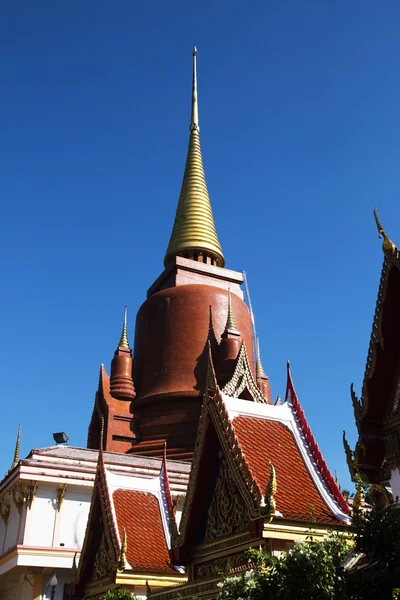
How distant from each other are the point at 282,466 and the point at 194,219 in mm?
27659

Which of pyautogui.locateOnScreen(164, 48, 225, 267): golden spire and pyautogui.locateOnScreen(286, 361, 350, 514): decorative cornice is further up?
pyautogui.locateOnScreen(164, 48, 225, 267): golden spire

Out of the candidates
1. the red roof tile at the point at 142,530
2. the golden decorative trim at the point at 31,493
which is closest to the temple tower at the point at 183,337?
the golden decorative trim at the point at 31,493

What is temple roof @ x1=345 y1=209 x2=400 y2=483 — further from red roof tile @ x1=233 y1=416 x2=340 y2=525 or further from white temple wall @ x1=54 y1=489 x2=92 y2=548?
white temple wall @ x1=54 y1=489 x2=92 y2=548

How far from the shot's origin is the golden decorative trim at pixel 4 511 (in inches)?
920

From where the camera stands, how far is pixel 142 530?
494 inches

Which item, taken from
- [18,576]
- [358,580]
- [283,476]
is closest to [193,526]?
[283,476]

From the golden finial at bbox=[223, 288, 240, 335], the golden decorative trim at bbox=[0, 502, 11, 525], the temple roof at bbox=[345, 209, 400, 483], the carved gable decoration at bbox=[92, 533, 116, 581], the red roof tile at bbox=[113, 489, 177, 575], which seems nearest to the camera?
the temple roof at bbox=[345, 209, 400, 483]

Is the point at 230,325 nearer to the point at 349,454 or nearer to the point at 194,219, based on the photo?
the point at 194,219

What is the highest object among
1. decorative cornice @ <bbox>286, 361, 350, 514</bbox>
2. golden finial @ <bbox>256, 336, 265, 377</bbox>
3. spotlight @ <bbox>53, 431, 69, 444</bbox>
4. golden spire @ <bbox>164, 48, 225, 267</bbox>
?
golden spire @ <bbox>164, 48, 225, 267</bbox>

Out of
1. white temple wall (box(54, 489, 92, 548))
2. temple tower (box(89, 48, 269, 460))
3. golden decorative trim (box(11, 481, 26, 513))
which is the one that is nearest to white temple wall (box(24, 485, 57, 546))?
white temple wall (box(54, 489, 92, 548))

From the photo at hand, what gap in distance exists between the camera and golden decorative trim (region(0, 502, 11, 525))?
23.4 meters

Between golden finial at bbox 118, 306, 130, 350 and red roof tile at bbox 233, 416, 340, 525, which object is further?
golden finial at bbox 118, 306, 130, 350

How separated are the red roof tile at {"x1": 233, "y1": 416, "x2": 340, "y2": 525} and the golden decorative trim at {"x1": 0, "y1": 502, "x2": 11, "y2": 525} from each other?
15660 millimetres

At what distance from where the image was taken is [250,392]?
2530 cm
